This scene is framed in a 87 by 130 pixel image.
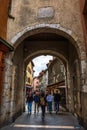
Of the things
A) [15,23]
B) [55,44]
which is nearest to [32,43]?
[55,44]

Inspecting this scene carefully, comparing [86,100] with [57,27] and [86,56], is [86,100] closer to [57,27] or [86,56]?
[86,56]

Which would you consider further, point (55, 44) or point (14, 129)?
point (55, 44)

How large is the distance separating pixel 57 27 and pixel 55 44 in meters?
4.13

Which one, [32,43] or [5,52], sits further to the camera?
[32,43]

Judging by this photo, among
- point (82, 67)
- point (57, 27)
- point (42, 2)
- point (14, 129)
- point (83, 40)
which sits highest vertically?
point (42, 2)

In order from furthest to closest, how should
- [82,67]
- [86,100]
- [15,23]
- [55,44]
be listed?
[55,44] < [15,23] < [82,67] < [86,100]

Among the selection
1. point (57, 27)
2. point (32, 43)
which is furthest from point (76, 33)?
point (32, 43)

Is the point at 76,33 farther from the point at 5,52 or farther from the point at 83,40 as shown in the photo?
the point at 5,52

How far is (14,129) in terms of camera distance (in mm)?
5754

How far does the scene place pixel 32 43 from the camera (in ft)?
36.3

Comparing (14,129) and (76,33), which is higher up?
(76,33)

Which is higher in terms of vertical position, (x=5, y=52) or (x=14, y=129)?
(x=5, y=52)

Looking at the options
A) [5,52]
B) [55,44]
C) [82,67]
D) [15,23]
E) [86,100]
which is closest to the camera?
[86,100]

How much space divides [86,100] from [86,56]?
1.79 m
